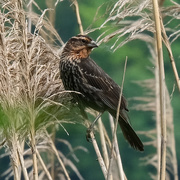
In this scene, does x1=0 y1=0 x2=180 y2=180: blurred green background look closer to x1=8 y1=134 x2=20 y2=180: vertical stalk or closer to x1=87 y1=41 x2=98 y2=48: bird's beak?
x1=87 y1=41 x2=98 y2=48: bird's beak

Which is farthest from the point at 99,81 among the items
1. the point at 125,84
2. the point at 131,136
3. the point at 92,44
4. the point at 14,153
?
the point at 125,84

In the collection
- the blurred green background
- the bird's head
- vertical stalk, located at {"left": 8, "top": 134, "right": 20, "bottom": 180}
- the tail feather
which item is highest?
the bird's head

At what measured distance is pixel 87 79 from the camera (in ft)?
11.2

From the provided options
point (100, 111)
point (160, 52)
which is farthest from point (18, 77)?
point (100, 111)

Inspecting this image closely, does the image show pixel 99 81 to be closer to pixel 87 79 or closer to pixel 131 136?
pixel 87 79

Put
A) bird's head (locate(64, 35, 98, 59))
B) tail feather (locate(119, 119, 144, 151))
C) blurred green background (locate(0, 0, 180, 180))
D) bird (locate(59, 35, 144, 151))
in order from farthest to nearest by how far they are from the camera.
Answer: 1. blurred green background (locate(0, 0, 180, 180))
2. bird's head (locate(64, 35, 98, 59))
3. bird (locate(59, 35, 144, 151))
4. tail feather (locate(119, 119, 144, 151))

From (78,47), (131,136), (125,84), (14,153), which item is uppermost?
(78,47)

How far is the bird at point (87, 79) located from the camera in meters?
3.30

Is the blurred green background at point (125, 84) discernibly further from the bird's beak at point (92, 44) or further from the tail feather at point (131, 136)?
the tail feather at point (131, 136)

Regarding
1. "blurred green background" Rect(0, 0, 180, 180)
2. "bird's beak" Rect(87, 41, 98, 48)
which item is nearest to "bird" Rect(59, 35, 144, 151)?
"bird's beak" Rect(87, 41, 98, 48)

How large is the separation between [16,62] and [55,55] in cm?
40

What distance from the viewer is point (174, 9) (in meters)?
2.68

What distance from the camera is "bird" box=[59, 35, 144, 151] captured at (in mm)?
3303

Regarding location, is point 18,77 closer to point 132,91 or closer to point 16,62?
point 16,62
